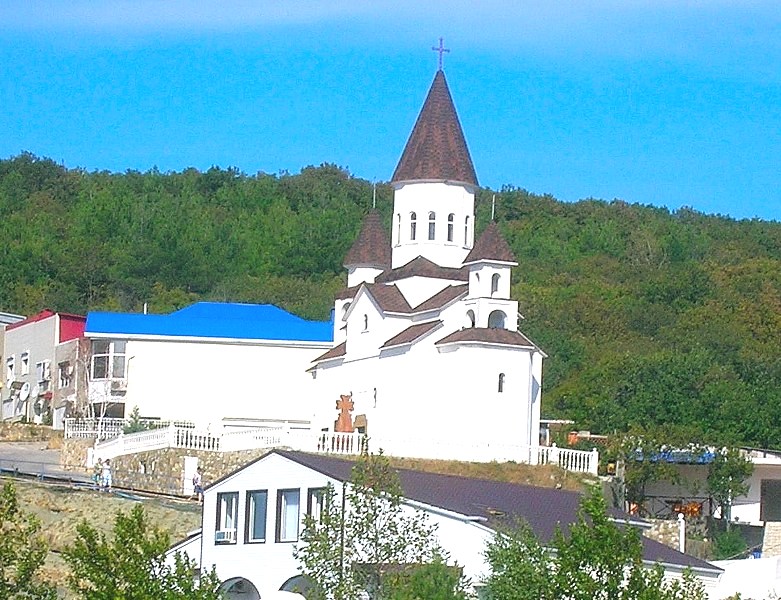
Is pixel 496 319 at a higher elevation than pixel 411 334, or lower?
higher

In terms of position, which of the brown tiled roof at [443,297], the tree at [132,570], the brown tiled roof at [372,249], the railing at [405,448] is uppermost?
the brown tiled roof at [372,249]

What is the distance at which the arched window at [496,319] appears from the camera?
49.2 metres

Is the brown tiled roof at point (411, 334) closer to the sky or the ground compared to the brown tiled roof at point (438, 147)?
closer to the ground

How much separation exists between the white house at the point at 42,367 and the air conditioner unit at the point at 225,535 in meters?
29.7

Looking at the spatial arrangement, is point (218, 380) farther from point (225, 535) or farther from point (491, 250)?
point (225, 535)

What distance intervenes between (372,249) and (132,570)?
32.5 m

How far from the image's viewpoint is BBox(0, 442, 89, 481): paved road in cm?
4669

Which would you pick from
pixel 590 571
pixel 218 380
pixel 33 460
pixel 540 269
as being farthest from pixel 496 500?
pixel 540 269

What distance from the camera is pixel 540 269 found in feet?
297

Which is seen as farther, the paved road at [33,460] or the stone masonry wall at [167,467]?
the paved road at [33,460]

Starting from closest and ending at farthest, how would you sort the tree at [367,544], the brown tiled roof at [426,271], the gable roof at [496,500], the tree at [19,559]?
the tree at [19,559] < the tree at [367,544] < the gable roof at [496,500] < the brown tiled roof at [426,271]

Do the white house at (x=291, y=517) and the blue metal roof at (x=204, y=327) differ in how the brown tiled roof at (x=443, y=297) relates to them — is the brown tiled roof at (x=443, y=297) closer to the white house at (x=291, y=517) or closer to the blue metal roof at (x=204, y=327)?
the blue metal roof at (x=204, y=327)

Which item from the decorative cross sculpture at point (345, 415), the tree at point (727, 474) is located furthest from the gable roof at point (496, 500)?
the decorative cross sculpture at point (345, 415)

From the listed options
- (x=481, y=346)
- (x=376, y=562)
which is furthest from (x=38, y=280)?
(x=376, y=562)
